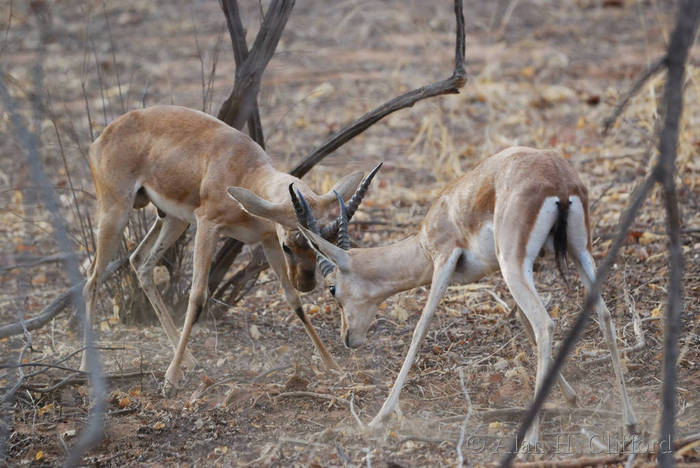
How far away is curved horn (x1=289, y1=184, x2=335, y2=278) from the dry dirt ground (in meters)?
0.70

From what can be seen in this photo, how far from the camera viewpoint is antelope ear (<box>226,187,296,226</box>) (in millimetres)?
5141

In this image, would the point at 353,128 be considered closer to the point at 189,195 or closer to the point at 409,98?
the point at 409,98

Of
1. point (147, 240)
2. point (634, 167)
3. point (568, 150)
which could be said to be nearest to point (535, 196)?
point (147, 240)

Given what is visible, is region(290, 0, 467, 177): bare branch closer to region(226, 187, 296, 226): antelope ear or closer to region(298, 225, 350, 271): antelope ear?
region(226, 187, 296, 226): antelope ear

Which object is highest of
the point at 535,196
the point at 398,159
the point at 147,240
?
the point at 535,196

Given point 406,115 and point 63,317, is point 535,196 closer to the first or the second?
point 63,317

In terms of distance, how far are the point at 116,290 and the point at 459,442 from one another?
3.59 metres

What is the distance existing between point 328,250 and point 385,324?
5.00 ft

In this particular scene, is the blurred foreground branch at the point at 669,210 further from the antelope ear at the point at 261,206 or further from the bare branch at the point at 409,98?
the antelope ear at the point at 261,206

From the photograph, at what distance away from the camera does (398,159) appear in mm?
10453

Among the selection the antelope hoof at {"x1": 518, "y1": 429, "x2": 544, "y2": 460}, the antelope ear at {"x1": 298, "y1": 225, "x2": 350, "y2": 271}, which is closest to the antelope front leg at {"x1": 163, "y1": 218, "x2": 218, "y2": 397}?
the antelope ear at {"x1": 298, "y1": 225, "x2": 350, "y2": 271}

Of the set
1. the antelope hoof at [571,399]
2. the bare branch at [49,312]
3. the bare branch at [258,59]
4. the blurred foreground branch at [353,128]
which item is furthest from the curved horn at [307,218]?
the bare branch at [49,312]

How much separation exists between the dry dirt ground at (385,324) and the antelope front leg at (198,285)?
139 mm

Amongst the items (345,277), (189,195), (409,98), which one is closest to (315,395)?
(345,277)
